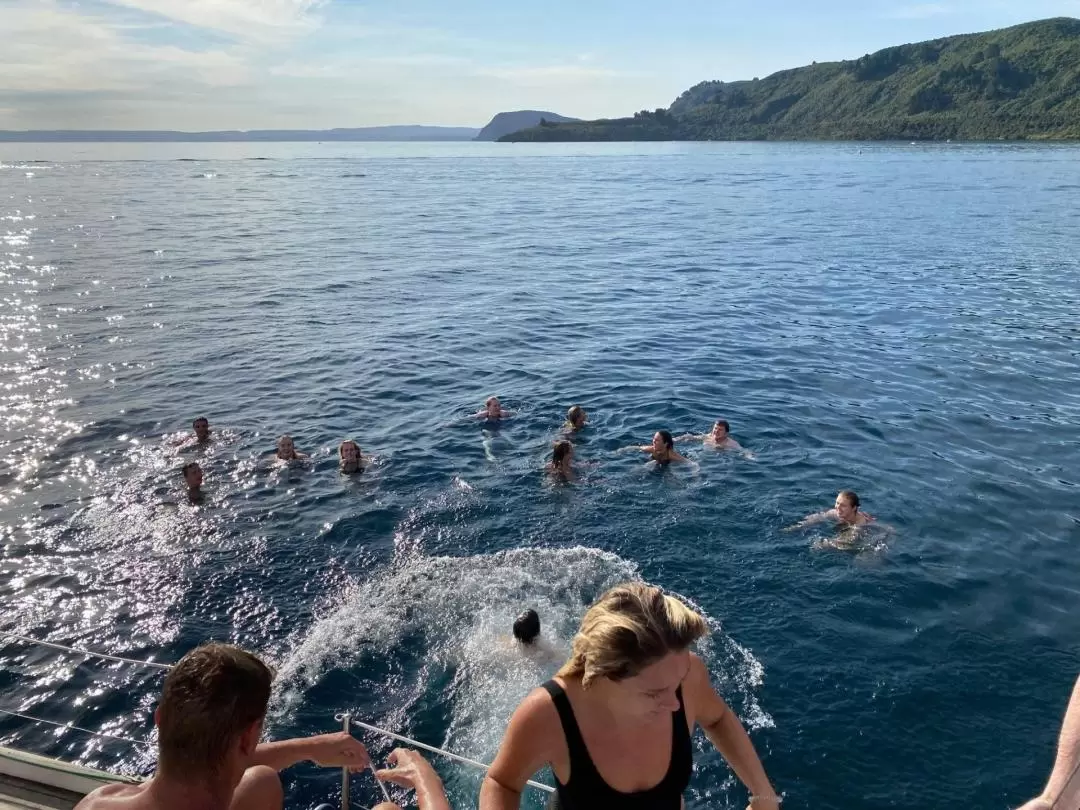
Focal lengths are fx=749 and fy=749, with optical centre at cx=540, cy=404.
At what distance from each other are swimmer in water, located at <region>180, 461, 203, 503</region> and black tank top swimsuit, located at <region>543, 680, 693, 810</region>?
12.8m

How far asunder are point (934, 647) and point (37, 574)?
13750 millimetres

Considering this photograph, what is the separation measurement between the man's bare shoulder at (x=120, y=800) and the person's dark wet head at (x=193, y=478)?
11897 millimetres

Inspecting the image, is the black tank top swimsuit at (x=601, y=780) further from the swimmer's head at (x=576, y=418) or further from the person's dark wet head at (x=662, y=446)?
the swimmer's head at (x=576, y=418)

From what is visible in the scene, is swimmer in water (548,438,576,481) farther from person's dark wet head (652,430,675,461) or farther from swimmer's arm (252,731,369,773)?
swimmer's arm (252,731,369,773)

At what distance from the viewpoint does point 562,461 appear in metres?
15.2

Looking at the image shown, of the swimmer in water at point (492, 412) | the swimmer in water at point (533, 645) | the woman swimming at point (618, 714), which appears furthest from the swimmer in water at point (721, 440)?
the woman swimming at point (618, 714)

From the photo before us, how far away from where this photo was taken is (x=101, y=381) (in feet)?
72.2

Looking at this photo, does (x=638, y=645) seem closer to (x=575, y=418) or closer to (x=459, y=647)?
(x=459, y=647)

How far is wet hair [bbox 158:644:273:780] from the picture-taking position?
3.21 m

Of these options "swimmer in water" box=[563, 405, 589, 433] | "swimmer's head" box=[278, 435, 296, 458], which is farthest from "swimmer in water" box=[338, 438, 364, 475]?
"swimmer in water" box=[563, 405, 589, 433]

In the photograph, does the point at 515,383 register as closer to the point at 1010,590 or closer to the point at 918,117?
the point at 1010,590

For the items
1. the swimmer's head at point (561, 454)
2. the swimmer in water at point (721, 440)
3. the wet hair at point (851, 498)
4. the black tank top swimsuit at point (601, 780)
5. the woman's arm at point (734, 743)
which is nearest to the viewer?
the black tank top swimsuit at point (601, 780)

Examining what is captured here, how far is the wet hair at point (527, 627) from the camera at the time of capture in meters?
9.48

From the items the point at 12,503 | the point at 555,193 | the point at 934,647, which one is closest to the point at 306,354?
the point at 12,503
